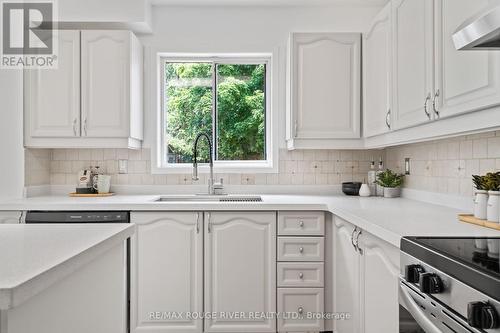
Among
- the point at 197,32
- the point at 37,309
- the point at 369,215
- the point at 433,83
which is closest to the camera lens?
the point at 37,309

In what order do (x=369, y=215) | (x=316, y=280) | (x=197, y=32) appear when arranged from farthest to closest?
(x=197, y=32)
(x=316, y=280)
(x=369, y=215)

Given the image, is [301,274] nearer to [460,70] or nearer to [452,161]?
[452,161]

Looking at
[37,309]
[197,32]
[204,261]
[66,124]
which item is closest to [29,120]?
[66,124]

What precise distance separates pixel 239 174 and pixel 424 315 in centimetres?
218

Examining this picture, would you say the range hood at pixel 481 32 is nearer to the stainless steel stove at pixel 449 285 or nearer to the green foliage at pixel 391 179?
the stainless steel stove at pixel 449 285

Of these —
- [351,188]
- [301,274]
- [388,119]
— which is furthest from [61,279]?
[351,188]

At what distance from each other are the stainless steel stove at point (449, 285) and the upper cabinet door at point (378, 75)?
4.05ft

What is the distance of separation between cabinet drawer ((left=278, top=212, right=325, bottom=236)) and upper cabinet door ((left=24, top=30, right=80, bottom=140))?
1692mm

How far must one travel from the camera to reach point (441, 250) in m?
1.08

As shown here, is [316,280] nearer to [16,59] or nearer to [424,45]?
[424,45]

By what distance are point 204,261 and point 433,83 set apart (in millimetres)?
1710

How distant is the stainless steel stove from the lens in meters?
0.83

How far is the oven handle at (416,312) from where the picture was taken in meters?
1.05

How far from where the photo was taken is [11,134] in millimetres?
2705
